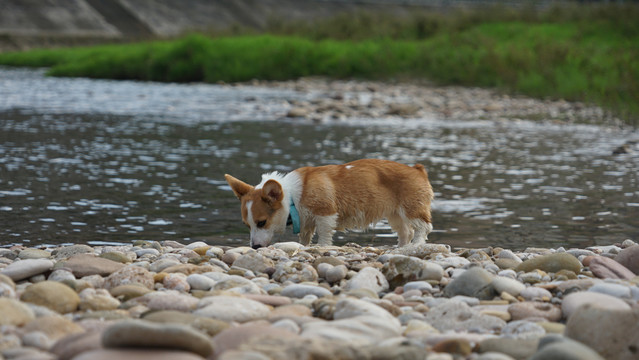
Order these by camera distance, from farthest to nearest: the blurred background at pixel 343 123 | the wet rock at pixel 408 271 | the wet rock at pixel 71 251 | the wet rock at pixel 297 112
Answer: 1. the wet rock at pixel 297 112
2. the blurred background at pixel 343 123
3. the wet rock at pixel 71 251
4. the wet rock at pixel 408 271

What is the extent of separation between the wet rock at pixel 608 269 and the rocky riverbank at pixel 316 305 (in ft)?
0.04

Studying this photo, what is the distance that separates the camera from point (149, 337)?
10.4 ft

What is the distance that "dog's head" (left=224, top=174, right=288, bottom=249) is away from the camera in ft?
20.4

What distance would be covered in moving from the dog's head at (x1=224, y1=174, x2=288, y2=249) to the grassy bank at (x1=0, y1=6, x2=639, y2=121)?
15133 mm

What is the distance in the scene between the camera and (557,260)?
17.2 ft

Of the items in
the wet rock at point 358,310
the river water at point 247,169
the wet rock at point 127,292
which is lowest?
the river water at point 247,169

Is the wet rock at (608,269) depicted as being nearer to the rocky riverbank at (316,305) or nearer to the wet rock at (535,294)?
the rocky riverbank at (316,305)

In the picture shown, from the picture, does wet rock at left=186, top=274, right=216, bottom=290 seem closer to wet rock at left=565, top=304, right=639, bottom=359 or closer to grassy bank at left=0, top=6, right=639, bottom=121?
wet rock at left=565, top=304, right=639, bottom=359

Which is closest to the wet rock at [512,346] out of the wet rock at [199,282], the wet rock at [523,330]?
the wet rock at [523,330]

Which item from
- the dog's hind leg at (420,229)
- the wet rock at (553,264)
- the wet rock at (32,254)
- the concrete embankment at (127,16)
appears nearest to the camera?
the wet rock at (553,264)

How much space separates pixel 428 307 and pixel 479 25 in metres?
30.3

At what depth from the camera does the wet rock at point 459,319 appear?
13.1 feet

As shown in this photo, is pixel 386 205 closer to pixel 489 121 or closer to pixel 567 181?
pixel 567 181

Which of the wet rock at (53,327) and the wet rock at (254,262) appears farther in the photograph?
the wet rock at (254,262)
